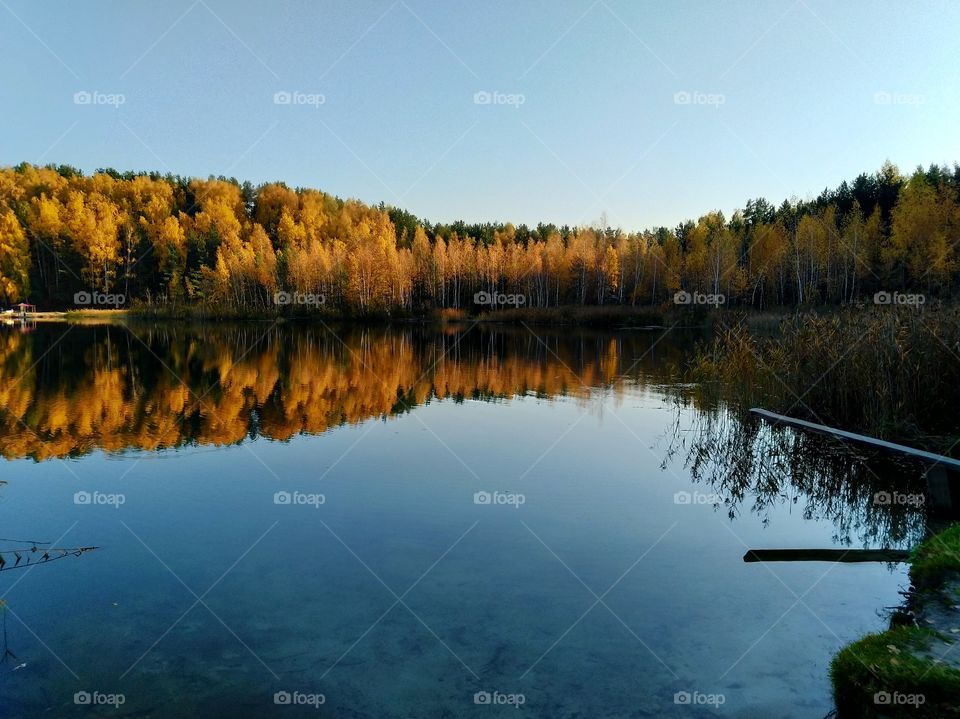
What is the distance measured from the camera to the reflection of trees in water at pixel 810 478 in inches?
323

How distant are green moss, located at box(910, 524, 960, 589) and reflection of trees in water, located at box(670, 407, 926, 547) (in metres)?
0.99

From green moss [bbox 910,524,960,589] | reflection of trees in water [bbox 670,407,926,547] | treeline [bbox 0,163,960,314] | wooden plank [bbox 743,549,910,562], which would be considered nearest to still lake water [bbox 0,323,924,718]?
reflection of trees in water [bbox 670,407,926,547]

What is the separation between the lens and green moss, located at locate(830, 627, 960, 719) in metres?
3.78

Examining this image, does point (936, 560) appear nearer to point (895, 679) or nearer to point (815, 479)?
point (895, 679)

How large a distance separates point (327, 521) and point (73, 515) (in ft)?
10.8

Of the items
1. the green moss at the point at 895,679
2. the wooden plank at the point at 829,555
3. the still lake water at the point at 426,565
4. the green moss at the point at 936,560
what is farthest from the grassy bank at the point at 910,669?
the wooden plank at the point at 829,555

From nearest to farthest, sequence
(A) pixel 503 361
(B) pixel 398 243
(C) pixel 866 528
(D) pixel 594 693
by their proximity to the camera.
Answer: (D) pixel 594 693 < (C) pixel 866 528 < (A) pixel 503 361 < (B) pixel 398 243

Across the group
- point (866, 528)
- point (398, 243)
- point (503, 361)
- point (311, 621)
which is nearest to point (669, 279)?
point (503, 361)

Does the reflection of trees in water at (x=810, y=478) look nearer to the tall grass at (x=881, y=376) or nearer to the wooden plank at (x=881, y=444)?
the tall grass at (x=881, y=376)

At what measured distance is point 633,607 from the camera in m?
6.03

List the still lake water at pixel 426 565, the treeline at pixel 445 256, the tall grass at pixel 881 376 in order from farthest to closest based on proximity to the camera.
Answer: the treeline at pixel 445 256
the tall grass at pixel 881 376
the still lake water at pixel 426 565

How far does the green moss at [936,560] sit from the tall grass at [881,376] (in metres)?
3.75

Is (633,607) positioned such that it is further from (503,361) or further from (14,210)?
(14,210)

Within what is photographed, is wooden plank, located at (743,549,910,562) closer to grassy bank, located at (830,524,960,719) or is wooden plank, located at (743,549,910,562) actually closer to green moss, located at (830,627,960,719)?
grassy bank, located at (830,524,960,719)
